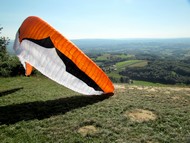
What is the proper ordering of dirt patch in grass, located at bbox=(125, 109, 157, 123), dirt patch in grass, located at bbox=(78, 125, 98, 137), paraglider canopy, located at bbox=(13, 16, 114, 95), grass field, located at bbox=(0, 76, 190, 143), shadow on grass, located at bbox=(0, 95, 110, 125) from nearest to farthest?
grass field, located at bbox=(0, 76, 190, 143)
dirt patch in grass, located at bbox=(78, 125, 98, 137)
dirt patch in grass, located at bbox=(125, 109, 157, 123)
shadow on grass, located at bbox=(0, 95, 110, 125)
paraglider canopy, located at bbox=(13, 16, 114, 95)

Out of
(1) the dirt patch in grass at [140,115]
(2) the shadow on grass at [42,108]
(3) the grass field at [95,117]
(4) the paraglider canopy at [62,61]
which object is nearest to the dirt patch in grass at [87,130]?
A: (3) the grass field at [95,117]

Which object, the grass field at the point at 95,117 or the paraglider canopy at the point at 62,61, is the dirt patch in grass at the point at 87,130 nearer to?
the grass field at the point at 95,117

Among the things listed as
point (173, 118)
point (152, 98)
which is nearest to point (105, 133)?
point (173, 118)

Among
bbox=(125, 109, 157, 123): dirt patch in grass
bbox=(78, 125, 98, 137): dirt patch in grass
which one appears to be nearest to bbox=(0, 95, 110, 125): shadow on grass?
bbox=(78, 125, 98, 137): dirt patch in grass

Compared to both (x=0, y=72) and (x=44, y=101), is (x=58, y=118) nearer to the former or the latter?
(x=44, y=101)

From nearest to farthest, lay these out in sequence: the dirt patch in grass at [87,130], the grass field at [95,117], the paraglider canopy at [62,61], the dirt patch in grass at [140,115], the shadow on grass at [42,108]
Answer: the grass field at [95,117] → the dirt patch in grass at [87,130] → the dirt patch in grass at [140,115] → the shadow on grass at [42,108] → the paraglider canopy at [62,61]

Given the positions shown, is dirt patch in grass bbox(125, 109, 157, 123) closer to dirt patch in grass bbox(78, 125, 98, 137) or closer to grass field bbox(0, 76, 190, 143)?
grass field bbox(0, 76, 190, 143)

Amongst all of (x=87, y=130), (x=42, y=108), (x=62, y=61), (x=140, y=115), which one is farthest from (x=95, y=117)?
(x=62, y=61)
